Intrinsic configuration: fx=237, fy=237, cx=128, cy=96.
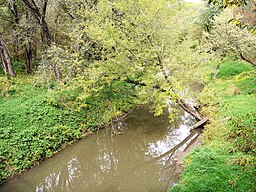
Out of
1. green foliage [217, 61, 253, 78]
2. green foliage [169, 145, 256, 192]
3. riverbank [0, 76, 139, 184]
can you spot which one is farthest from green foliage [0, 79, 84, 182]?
green foliage [217, 61, 253, 78]

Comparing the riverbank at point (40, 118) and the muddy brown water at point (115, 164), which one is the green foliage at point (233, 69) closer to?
the muddy brown water at point (115, 164)

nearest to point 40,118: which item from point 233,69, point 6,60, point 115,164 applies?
point 115,164

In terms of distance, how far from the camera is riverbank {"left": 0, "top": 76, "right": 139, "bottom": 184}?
397 inches

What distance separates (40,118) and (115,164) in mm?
4570

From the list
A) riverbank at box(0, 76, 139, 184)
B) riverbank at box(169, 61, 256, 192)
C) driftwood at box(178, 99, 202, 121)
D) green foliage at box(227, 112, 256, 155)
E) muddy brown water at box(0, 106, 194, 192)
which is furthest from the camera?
driftwood at box(178, 99, 202, 121)

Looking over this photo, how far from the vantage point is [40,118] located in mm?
11984

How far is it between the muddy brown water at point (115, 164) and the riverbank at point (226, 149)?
1553 millimetres

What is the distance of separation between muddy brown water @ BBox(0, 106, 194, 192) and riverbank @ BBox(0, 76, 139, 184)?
0.48 m

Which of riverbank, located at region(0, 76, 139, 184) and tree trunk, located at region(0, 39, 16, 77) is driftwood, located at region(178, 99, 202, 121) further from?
tree trunk, located at region(0, 39, 16, 77)

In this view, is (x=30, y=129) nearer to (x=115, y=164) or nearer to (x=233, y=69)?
(x=115, y=164)

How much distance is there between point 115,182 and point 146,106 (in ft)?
25.6

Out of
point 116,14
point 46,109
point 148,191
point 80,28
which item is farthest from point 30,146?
point 116,14

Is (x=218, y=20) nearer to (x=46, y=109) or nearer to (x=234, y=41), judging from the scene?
(x=234, y=41)

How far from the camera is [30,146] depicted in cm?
1040
